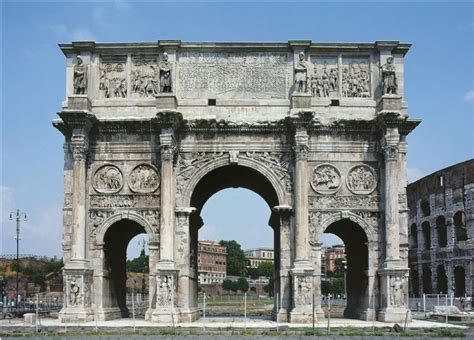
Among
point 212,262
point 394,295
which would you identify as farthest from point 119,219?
point 212,262

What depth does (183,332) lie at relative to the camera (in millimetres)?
17766

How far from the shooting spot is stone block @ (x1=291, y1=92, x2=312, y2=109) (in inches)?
907

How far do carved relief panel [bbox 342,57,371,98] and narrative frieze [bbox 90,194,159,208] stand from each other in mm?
7228

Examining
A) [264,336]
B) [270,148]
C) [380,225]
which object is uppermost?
[270,148]

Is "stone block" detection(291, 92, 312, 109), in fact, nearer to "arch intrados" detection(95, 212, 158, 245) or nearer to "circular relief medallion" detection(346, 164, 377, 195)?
"circular relief medallion" detection(346, 164, 377, 195)

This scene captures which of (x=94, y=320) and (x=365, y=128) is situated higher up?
(x=365, y=128)

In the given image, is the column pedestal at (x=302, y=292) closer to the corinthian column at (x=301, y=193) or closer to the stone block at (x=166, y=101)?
the corinthian column at (x=301, y=193)

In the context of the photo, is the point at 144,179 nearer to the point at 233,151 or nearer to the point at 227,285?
the point at 233,151

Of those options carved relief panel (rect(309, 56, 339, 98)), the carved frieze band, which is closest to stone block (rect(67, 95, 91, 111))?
carved relief panel (rect(309, 56, 339, 98))

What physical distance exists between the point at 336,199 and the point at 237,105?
4.46 meters

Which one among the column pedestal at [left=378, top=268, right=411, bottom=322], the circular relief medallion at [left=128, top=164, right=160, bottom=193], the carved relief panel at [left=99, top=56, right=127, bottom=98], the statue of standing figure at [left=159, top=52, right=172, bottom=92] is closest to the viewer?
the column pedestal at [left=378, top=268, right=411, bottom=322]

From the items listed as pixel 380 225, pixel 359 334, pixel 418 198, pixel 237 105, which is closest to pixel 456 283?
pixel 418 198

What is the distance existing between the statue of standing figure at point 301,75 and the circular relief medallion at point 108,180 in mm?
6447

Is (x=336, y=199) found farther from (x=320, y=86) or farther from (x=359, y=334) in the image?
(x=359, y=334)
